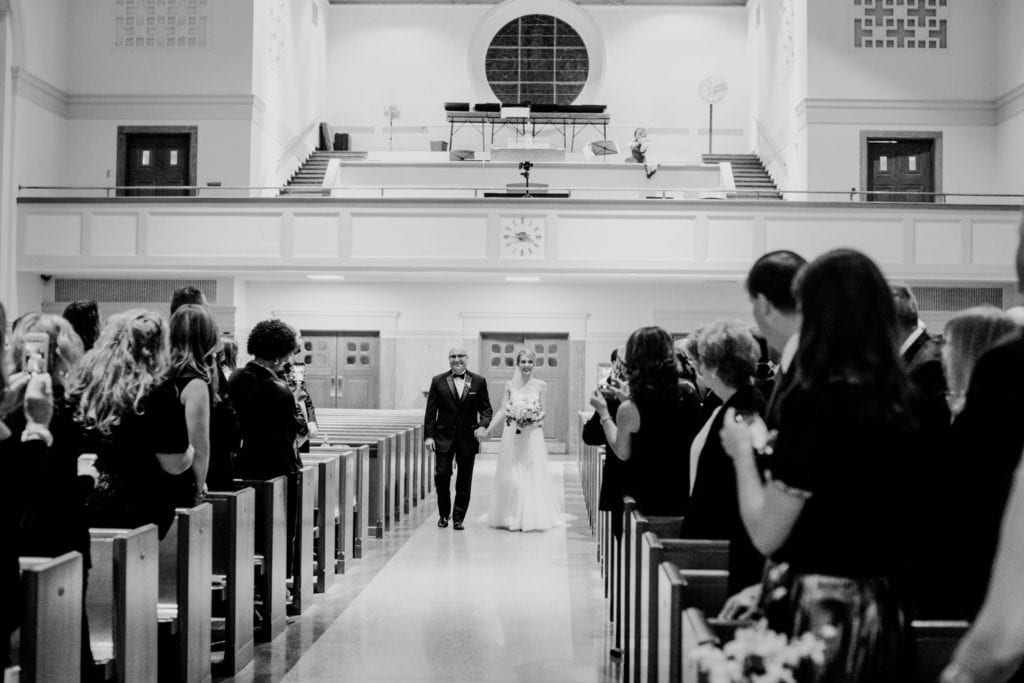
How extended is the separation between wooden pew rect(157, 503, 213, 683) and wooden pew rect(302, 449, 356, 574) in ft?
8.76

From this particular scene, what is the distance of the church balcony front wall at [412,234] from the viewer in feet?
45.7

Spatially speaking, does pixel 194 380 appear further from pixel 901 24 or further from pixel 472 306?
pixel 901 24

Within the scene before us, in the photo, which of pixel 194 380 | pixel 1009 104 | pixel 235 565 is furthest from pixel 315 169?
pixel 194 380

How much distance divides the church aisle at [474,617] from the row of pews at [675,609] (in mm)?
600

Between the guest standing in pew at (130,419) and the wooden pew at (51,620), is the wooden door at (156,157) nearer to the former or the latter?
the guest standing in pew at (130,419)

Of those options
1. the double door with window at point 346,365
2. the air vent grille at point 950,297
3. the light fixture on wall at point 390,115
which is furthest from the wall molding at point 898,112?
the light fixture on wall at point 390,115

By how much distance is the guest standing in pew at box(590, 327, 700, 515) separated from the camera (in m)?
4.36

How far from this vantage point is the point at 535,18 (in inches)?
821

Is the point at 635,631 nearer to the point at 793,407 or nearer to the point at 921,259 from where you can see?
the point at 793,407

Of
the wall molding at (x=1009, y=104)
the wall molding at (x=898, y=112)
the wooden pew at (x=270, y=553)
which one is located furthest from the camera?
the wall molding at (x=898, y=112)

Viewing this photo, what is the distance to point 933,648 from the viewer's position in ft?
7.16

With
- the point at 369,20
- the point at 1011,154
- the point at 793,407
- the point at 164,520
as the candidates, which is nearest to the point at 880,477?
the point at 793,407

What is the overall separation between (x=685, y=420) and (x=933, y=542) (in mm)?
2126

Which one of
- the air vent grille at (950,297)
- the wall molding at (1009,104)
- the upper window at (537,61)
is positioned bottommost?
the air vent grille at (950,297)
